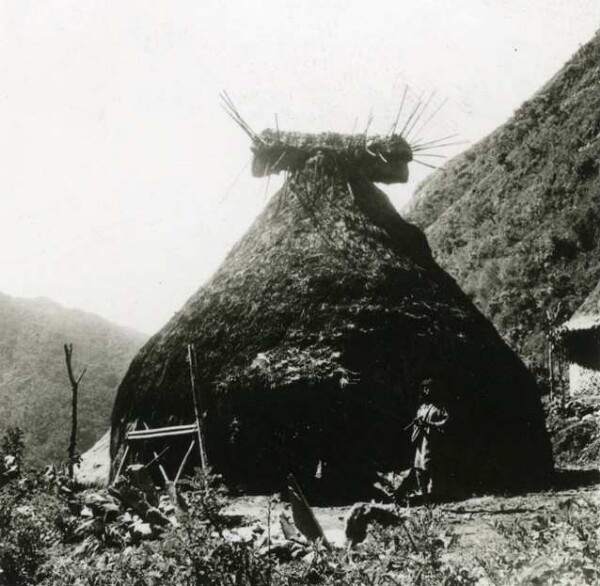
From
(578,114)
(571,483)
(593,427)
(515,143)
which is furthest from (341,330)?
(515,143)

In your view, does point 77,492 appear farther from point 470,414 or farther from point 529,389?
point 529,389

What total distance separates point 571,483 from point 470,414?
1.47 meters

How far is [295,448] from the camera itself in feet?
27.5

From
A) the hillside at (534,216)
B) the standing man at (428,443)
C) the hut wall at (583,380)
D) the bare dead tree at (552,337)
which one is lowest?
the standing man at (428,443)

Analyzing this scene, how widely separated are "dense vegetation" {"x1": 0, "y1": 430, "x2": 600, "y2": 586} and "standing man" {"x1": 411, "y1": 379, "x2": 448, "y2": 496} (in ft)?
3.67

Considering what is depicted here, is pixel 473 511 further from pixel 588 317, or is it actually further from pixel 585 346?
pixel 585 346

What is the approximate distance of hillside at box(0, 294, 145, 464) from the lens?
3198cm

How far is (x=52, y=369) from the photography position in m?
37.8

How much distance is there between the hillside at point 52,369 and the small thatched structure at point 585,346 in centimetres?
2122

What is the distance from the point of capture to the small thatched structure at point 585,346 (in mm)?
16156

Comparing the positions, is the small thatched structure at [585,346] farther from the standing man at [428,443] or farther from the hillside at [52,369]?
the hillside at [52,369]

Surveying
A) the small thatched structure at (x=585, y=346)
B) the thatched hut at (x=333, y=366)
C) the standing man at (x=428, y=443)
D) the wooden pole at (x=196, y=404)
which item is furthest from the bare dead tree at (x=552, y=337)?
the wooden pole at (x=196, y=404)

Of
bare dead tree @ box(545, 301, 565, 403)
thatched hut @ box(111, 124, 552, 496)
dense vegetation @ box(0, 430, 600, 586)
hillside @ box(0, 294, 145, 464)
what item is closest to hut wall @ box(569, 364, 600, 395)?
bare dead tree @ box(545, 301, 565, 403)

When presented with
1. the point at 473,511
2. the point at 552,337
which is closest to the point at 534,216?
the point at 552,337
